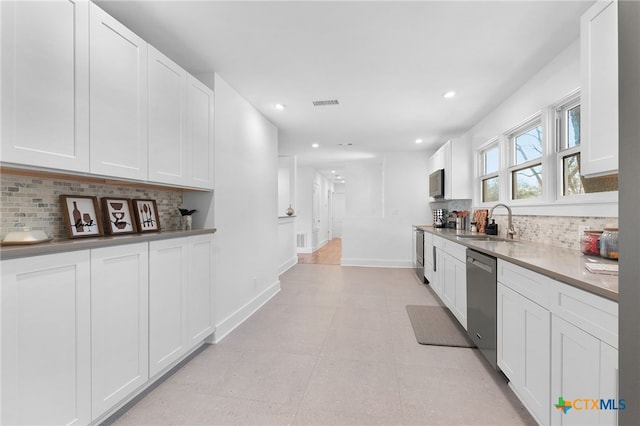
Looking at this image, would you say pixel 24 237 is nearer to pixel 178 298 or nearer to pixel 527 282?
pixel 178 298

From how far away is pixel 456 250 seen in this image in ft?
9.36

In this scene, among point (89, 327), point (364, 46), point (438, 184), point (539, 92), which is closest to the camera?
point (89, 327)

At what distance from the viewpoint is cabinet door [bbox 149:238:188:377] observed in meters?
1.79

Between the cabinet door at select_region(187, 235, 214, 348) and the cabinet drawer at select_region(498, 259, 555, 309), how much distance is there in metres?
2.28

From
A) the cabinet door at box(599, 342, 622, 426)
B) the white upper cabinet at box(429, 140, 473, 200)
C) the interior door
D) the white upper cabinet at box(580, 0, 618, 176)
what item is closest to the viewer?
the cabinet door at box(599, 342, 622, 426)

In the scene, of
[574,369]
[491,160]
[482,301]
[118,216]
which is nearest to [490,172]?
[491,160]

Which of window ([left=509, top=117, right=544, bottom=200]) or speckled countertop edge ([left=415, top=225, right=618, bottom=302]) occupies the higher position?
window ([left=509, top=117, right=544, bottom=200])

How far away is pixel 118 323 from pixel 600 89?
2889 mm

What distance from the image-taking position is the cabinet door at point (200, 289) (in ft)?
7.06

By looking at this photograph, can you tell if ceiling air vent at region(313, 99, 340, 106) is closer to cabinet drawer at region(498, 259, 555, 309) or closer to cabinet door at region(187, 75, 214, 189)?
cabinet door at region(187, 75, 214, 189)

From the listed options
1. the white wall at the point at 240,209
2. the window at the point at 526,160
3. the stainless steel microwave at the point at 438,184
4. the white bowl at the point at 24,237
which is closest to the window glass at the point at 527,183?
the window at the point at 526,160

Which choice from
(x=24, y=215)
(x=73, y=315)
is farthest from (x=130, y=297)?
(x=24, y=215)

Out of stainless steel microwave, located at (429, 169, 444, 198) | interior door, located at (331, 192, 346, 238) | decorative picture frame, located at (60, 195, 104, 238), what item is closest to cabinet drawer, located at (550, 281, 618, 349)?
decorative picture frame, located at (60, 195, 104, 238)

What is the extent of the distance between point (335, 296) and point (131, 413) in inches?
102
